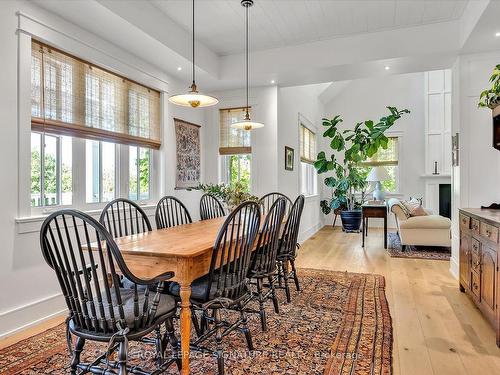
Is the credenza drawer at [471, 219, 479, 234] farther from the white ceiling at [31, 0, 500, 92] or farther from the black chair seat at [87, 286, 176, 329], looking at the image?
the black chair seat at [87, 286, 176, 329]

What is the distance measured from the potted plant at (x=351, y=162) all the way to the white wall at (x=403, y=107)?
66 cm

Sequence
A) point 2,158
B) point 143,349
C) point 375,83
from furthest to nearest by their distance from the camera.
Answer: point 375,83, point 2,158, point 143,349

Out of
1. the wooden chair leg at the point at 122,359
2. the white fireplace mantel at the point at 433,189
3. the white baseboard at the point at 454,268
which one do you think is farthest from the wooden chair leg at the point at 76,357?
the white fireplace mantel at the point at 433,189

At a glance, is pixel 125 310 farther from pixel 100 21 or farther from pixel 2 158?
pixel 100 21

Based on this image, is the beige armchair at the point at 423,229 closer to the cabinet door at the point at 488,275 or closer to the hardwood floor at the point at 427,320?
the hardwood floor at the point at 427,320

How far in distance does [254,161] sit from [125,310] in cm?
390

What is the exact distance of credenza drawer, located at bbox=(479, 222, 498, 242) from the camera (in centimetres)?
249

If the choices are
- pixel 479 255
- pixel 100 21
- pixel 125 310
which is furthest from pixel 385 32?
pixel 125 310

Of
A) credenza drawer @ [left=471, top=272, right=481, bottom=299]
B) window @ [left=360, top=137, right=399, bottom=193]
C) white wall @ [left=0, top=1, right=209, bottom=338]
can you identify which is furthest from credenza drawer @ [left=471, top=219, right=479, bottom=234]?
window @ [left=360, top=137, right=399, bottom=193]

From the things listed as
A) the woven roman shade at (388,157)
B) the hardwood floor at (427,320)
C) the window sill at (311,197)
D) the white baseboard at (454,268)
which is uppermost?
the woven roman shade at (388,157)

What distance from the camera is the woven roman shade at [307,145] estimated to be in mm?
7060

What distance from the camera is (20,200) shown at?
2.80 meters

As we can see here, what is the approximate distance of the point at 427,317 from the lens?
295cm

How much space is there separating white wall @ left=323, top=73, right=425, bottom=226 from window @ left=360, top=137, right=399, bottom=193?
122 millimetres
